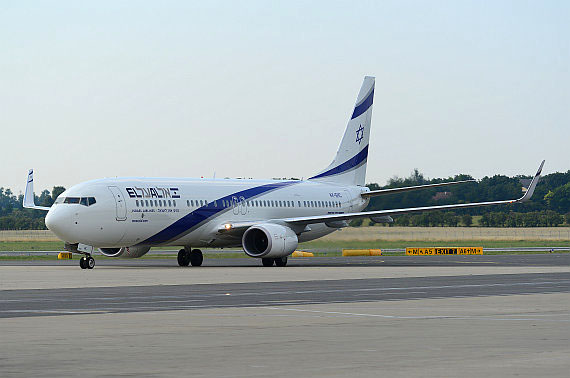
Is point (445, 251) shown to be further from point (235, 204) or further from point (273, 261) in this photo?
point (235, 204)

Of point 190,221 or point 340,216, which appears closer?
point 190,221

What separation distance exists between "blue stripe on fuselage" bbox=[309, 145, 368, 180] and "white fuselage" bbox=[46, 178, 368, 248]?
3337mm

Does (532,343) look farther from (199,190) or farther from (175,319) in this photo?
(199,190)

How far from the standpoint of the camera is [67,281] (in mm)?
33156

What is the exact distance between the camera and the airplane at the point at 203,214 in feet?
145

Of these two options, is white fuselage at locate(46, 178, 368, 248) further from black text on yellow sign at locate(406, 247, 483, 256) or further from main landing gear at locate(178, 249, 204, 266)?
black text on yellow sign at locate(406, 247, 483, 256)

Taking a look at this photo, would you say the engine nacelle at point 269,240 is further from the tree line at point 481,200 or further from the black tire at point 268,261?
the tree line at point 481,200

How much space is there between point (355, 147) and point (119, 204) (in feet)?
63.2

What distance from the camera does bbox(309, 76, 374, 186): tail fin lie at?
195 ft

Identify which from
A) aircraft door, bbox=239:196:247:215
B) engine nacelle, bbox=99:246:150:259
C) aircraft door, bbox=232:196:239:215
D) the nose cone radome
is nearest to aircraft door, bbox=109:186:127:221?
the nose cone radome

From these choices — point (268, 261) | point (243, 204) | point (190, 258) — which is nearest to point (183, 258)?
point (190, 258)

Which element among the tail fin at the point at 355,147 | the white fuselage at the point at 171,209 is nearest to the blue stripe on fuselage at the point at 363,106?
the tail fin at the point at 355,147

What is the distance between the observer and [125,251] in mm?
49594

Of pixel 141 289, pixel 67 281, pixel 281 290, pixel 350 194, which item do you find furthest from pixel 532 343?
pixel 350 194
